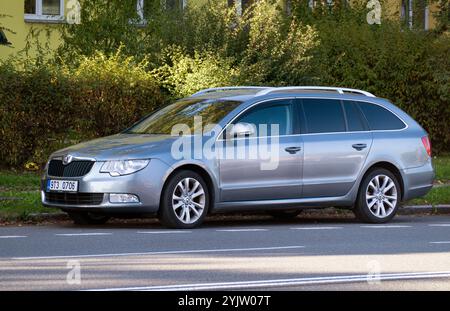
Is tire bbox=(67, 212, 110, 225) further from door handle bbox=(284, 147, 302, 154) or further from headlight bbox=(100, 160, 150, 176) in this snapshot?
door handle bbox=(284, 147, 302, 154)

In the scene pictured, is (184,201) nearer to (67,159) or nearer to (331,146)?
(67,159)

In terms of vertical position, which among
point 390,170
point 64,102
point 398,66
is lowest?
point 390,170

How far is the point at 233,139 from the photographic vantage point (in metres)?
16.2

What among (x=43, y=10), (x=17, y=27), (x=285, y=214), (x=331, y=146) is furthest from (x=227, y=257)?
(x=43, y=10)

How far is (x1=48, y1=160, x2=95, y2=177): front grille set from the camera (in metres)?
15.6

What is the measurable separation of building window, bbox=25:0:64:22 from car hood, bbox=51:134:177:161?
52.8 ft

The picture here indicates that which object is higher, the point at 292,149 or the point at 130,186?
the point at 292,149

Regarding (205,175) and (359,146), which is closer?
(205,175)

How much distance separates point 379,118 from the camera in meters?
17.9

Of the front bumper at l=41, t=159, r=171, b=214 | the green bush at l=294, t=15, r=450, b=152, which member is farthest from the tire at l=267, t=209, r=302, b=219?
the green bush at l=294, t=15, r=450, b=152

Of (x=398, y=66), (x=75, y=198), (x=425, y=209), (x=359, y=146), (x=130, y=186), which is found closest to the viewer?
(x=130, y=186)

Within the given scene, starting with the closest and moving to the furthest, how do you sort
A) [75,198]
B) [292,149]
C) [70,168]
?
[75,198], [70,168], [292,149]

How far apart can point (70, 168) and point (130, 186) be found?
84 centimetres
